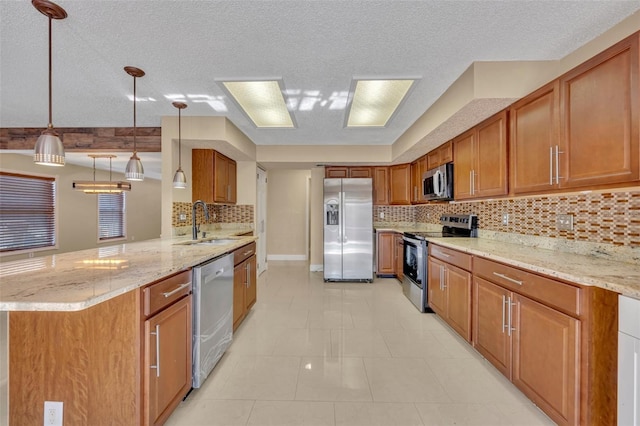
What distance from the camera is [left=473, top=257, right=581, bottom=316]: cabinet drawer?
4.74ft

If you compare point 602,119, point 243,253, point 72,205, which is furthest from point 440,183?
point 72,205

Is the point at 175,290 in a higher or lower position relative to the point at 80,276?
lower

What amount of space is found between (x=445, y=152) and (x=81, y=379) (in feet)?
12.8

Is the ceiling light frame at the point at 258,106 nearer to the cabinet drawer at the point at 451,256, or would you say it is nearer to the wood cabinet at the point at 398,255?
the cabinet drawer at the point at 451,256

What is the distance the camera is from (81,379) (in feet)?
4.39

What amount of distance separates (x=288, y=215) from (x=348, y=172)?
254 cm

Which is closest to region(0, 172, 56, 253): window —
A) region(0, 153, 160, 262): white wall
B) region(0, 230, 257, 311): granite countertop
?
region(0, 153, 160, 262): white wall

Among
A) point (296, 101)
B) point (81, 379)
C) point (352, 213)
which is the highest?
point (296, 101)

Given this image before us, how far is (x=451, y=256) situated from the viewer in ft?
9.21

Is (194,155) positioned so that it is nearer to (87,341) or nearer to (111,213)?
(87,341)

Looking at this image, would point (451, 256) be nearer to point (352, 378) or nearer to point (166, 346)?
point (352, 378)

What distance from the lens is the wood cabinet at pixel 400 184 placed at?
5.18m

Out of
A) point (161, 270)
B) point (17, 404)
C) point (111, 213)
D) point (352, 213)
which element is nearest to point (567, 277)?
point (161, 270)

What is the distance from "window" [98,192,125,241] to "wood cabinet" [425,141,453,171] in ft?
24.0
